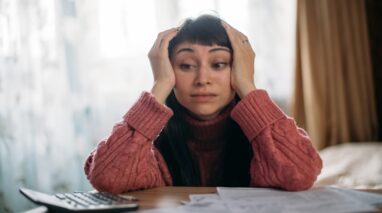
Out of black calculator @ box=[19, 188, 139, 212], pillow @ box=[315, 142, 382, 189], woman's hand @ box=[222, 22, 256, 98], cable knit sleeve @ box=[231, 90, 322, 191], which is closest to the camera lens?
black calculator @ box=[19, 188, 139, 212]

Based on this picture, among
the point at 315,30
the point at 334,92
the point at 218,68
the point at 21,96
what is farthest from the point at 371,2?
the point at 21,96

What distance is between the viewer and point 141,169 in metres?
0.94

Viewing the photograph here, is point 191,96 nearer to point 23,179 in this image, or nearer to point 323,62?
point 23,179

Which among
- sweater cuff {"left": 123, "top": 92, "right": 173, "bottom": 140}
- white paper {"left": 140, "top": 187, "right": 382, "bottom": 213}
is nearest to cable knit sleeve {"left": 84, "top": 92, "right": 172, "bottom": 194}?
sweater cuff {"left": 123, "top": 92, "right": 173, "bottom": 140}

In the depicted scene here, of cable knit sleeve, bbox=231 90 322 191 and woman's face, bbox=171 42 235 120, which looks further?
woman's face, bbox=171 42 235 120

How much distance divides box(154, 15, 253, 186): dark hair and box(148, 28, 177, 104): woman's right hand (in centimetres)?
3

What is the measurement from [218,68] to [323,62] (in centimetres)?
145

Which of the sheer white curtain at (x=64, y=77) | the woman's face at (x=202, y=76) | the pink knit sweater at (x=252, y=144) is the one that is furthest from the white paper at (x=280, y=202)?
the sheer white curtain at (x=64, y=77)

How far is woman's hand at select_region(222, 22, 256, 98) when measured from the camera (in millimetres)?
1029

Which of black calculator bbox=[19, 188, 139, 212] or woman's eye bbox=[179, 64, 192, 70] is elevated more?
woman's eye bbox=[179, 64, 192, 70]

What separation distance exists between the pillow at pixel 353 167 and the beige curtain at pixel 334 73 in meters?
0.34

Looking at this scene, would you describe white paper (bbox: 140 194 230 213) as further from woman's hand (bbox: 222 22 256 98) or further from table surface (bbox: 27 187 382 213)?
woman's hand (bbox: 222 22 256 98)

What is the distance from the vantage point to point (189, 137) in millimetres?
1147

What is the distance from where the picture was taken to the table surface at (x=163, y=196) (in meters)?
0.71
